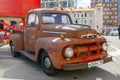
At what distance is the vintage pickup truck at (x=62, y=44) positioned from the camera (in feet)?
20.2

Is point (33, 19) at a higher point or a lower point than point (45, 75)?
higher

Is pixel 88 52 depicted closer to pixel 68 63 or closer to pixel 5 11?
pixel 68 63

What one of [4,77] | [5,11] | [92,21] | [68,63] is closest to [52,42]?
[68,63]

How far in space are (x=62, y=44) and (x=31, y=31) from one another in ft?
7.20

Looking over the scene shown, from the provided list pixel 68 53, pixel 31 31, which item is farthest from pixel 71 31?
pixel 31 31

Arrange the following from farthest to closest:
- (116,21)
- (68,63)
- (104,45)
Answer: (116,21), (104,45), (68,63)

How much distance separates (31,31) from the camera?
8.00m

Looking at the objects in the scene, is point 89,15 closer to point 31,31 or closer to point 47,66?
point 31,31

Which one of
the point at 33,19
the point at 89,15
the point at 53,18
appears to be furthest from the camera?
the point at 89,15

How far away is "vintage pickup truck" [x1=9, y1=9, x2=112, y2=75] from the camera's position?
242 inches

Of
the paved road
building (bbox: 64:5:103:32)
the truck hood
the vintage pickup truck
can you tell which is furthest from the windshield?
building (bbox: 64:5:103:32)

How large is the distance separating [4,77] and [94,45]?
2.76 metres

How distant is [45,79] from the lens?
6383 millimetres

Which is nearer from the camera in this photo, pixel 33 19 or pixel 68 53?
pixel 68 53
